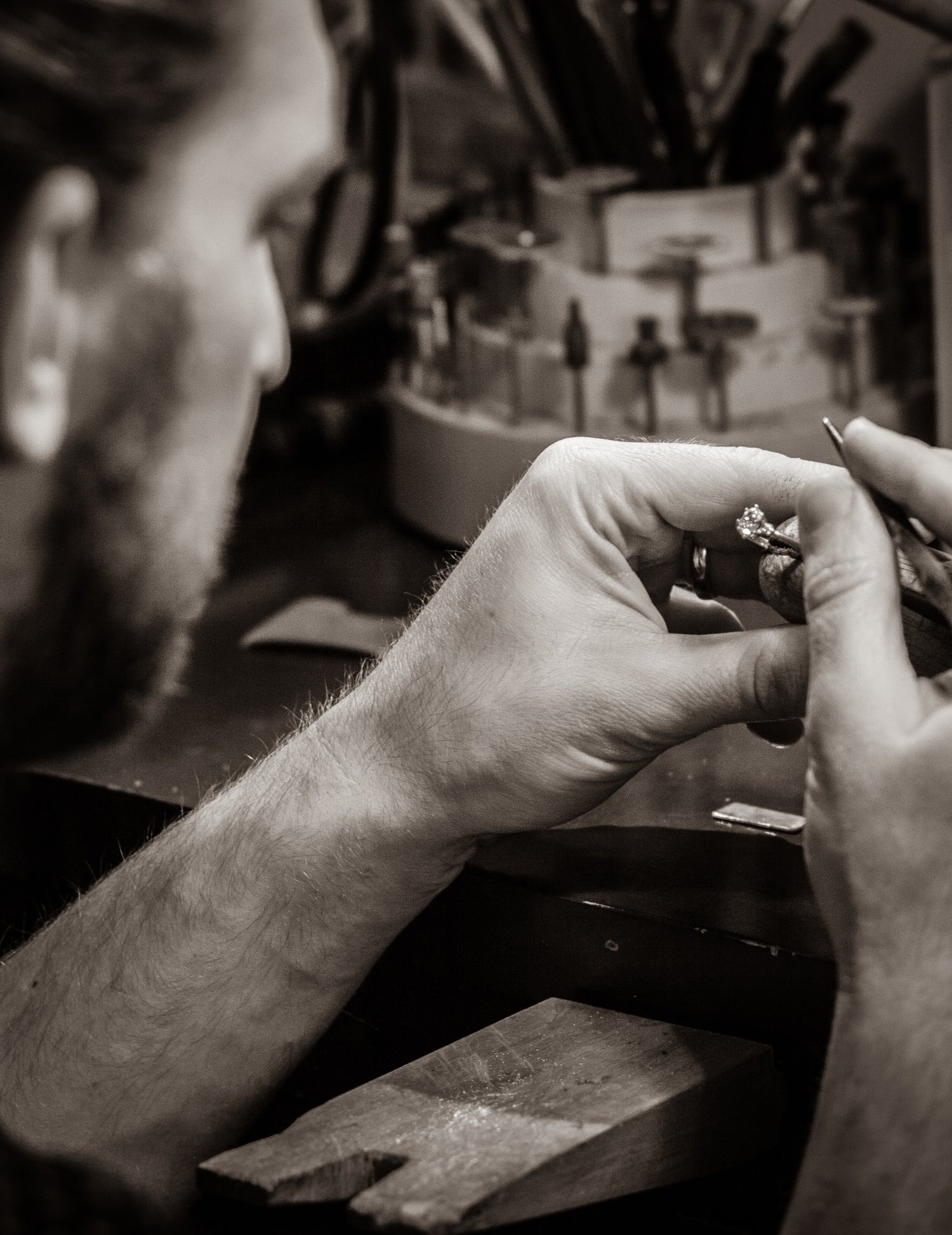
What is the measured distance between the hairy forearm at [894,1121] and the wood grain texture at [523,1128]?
10 cm

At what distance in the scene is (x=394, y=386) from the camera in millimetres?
1470

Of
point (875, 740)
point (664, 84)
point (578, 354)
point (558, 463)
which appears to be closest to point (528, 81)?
point (664, 84)

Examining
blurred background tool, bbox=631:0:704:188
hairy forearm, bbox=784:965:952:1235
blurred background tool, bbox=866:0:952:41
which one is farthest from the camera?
blurred background tool, bbox=631:0:704:188

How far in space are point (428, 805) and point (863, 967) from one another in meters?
0.27

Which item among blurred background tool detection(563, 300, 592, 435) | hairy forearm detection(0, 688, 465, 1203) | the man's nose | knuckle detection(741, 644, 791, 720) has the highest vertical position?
the man's nose

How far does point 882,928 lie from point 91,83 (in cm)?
49

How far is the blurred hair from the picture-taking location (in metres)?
0.63

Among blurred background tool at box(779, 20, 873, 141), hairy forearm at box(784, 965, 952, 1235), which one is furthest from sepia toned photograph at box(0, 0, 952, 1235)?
blurred background tool at box(779, 20, 873, 141)

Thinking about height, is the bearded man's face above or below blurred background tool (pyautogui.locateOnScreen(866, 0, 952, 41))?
below

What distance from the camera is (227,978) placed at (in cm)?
83

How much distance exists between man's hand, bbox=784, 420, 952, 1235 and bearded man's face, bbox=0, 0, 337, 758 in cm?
40

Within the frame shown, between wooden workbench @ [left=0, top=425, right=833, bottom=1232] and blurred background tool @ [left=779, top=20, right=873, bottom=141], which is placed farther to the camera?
blurred background tool @ [left=779, top=20, right=873, bottom=141]

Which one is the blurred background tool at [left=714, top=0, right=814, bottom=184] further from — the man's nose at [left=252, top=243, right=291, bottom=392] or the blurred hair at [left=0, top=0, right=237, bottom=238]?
the blurred hair at [left=0, top=0, right=237, bottom=238]

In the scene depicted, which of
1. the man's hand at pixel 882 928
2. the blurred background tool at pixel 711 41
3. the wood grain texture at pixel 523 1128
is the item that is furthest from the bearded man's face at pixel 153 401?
the blurred background tool at pixel 711 41
